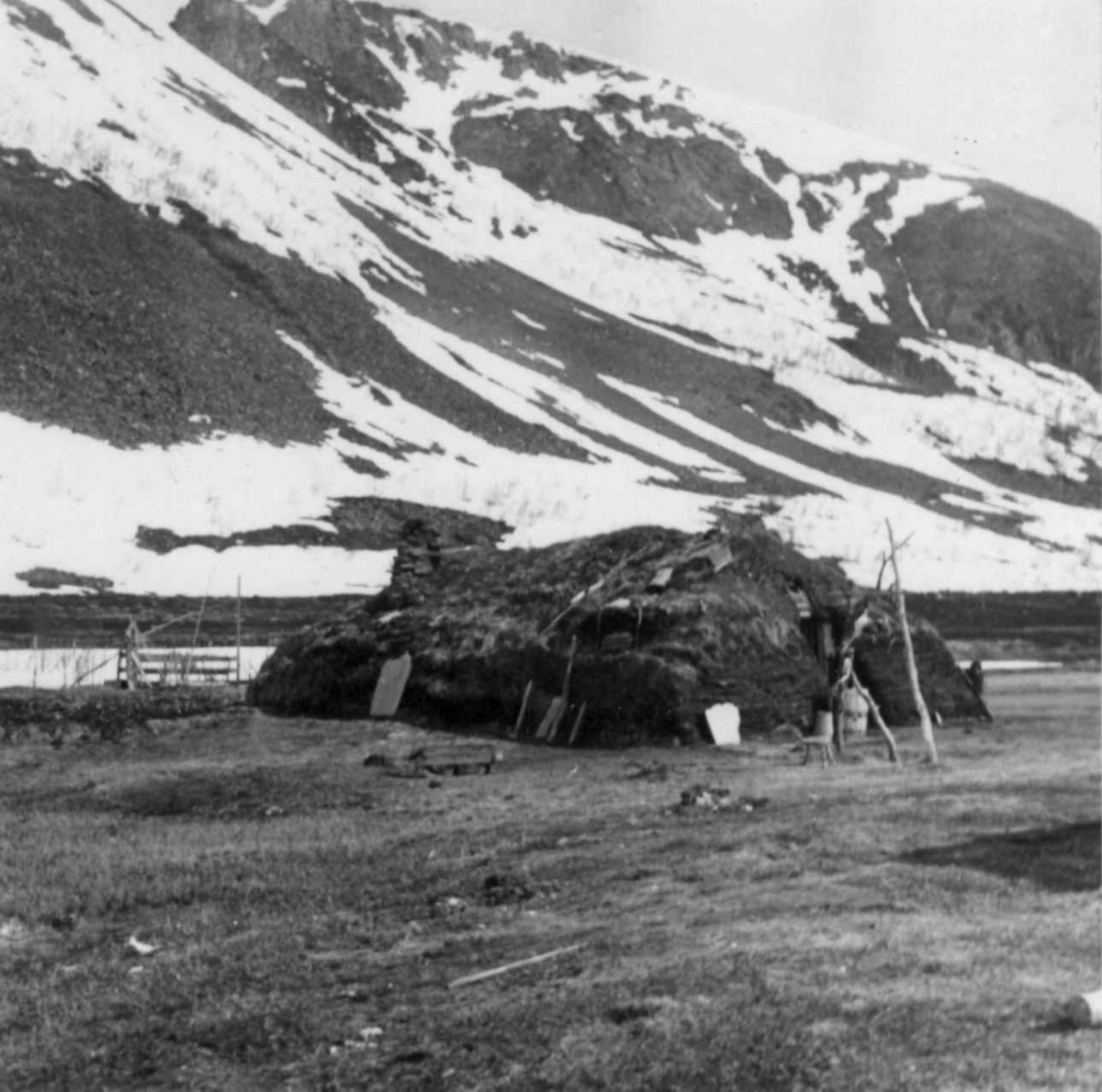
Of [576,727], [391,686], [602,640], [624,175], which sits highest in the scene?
[624,175]

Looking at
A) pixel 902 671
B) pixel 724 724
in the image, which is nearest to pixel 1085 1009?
pixel 724 724

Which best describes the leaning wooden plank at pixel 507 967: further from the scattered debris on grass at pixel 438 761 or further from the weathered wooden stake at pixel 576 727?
the weathered wooden stake at pixel 576 727

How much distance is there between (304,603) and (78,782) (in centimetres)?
3440

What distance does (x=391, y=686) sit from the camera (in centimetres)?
2573

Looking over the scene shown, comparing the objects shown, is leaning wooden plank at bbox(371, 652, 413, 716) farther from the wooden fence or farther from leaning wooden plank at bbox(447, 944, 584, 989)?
leaning wooden plank at bbox(447, 944, 584, 989)

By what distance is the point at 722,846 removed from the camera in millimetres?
12633

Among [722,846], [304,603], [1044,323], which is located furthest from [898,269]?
[722,846]

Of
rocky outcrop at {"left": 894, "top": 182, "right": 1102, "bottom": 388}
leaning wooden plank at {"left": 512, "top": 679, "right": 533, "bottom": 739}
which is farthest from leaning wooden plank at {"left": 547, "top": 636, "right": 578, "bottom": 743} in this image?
rocky outcrop at {"left": 894, "top": 182, "right": 1102, "bottom": 388}

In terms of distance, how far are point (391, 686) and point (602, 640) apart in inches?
156

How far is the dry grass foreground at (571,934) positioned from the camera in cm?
787

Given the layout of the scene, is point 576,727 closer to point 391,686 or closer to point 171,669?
point 391,686

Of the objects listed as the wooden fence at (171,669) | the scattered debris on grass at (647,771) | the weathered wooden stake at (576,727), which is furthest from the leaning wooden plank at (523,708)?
the wooden fence at (171,669)

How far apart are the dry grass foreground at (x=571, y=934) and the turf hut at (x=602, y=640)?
15.7ft

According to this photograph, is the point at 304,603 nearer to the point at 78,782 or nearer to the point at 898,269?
the point at 78,782
